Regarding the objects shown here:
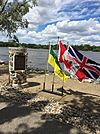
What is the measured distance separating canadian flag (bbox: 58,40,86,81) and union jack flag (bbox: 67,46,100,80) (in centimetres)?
7

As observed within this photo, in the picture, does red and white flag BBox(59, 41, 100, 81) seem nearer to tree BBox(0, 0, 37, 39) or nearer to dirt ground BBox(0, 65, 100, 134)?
dirt ground BBox(0, 65, 100, 134)

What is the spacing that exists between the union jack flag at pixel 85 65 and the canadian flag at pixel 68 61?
72mm

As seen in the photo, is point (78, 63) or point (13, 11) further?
point (13, 11)

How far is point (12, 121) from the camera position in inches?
313

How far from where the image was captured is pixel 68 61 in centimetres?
1142

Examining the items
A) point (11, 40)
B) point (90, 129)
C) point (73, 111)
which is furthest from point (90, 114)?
point (11, 40)

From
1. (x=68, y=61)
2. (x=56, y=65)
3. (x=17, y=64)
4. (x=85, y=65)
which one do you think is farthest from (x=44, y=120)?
(x=17, y=64)

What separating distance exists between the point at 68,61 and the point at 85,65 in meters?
0.81

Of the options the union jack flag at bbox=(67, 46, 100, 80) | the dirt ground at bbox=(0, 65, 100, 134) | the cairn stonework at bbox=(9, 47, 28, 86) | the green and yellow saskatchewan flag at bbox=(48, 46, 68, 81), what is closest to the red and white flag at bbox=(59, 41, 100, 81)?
the union jack flag at bbox=(67, 46, 100, 80)

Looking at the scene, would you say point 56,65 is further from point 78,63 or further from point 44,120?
point 44,120

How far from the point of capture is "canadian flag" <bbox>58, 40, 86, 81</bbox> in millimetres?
11234

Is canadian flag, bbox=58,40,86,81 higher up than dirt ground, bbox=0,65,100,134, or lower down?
higher up

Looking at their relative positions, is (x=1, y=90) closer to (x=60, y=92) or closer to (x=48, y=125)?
(x=60, y=92)

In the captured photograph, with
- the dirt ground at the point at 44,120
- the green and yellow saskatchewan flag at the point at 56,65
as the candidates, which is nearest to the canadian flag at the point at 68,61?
the green and yellow saskatchewan flag at the point at 56,65
